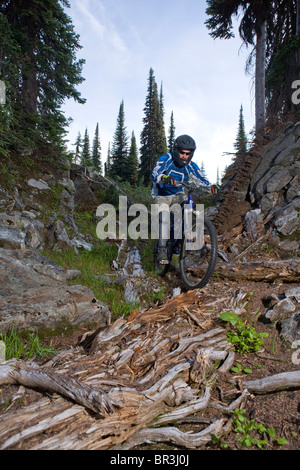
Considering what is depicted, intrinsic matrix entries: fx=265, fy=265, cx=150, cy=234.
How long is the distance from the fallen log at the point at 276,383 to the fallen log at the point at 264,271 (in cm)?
204

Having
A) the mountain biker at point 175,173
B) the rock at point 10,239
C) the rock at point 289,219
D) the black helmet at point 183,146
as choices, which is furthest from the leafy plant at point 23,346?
the rock at point 289,219

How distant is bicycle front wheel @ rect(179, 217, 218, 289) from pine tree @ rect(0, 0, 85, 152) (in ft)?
21.4

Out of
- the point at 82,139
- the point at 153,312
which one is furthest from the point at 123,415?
the point at 82,139

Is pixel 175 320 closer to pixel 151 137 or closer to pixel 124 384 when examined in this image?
pixel 124 384

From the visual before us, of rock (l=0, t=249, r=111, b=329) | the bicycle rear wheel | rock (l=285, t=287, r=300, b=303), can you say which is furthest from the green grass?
rock (l=285, t=287, r=300, b=303)

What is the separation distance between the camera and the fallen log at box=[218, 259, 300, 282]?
4301 mm

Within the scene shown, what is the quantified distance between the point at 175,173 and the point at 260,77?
28.3 ft

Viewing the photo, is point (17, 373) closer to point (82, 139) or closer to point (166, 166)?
point (166, 166)

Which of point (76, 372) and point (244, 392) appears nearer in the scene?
point (244, 392)

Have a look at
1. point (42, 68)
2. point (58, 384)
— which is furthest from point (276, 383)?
point (42, 68)

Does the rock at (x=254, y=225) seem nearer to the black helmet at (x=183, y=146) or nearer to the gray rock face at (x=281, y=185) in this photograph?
the gray rock face at (x=281, y=185)

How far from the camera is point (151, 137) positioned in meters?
42.4
